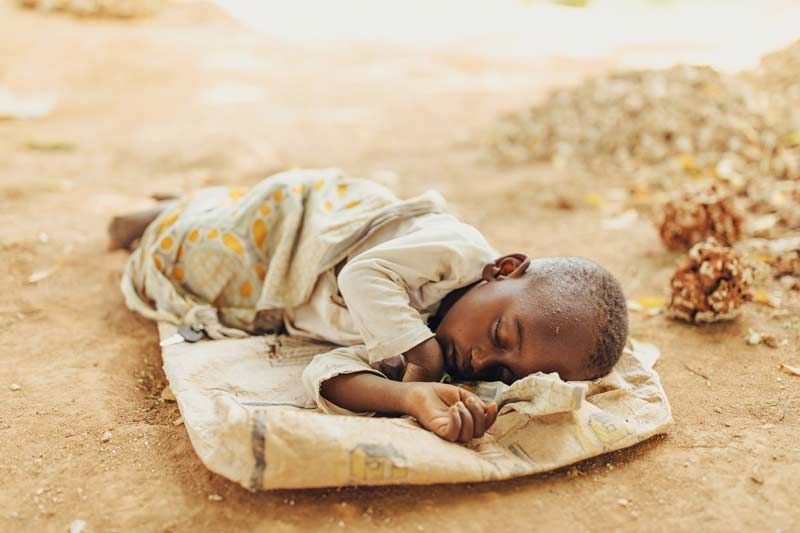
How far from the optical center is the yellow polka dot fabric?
2.43 m

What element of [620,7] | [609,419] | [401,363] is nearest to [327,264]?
[401,363]

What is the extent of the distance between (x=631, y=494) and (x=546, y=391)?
0.32 metres

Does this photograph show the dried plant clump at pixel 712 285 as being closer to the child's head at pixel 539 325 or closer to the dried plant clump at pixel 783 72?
the child's head at pixel 539 325

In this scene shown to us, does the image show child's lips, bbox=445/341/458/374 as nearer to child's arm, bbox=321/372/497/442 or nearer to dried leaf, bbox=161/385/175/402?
child's arm, bbox=321/372/497/442

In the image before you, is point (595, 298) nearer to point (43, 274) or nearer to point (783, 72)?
point (43, 274)

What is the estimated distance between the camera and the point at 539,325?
1.90 meters

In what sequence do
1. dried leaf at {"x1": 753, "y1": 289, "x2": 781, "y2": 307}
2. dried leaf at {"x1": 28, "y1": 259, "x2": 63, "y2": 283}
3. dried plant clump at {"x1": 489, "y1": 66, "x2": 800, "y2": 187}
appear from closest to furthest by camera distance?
1. dried leaf at {"x1": 753, "y1": 289, "x2": 781, "y2": 307}
2. dried leaf at {"x1": 28, "y1": 259, "x2": 63, "y2": 283}
3. dried plant clump at {"x1": 489, "y1": 66, "x2": 800, "y2": 187}

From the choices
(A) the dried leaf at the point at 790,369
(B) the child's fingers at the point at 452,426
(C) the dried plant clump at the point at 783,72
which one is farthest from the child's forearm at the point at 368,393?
(C) the dried plant clump at the point at 783,72

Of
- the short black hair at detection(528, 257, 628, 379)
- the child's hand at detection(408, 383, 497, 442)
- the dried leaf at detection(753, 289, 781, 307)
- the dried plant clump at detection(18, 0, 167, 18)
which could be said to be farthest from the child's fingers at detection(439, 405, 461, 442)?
the dried plant clump at detection(18, 0, 167, 18)

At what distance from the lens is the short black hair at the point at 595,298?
1921mm

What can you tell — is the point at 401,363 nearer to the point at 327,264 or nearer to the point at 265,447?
the point at 327,264

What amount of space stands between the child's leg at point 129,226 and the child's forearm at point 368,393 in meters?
1.60

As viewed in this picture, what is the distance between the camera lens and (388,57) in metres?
7.87

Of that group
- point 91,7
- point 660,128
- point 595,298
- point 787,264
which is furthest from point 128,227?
point 91,7
